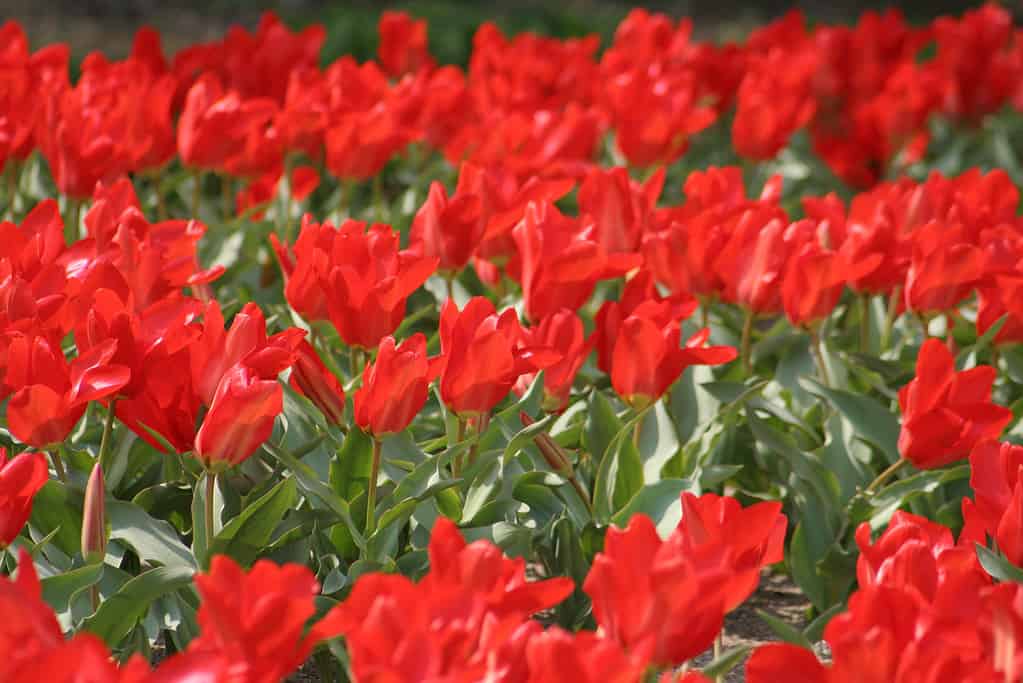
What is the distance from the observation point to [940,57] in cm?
587

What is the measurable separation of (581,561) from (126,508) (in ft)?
2.11

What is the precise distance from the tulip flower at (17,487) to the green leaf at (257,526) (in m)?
0.29

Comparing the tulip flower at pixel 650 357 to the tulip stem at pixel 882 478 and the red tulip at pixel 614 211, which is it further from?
the red tulip at pixel 614 211

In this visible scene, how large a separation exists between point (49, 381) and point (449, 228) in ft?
3.01

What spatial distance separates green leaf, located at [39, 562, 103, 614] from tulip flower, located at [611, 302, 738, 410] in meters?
0.79

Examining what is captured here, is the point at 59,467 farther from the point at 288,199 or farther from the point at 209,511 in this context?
the point at 288,199

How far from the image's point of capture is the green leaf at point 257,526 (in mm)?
1890

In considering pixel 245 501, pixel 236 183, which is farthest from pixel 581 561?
pixel 236 183

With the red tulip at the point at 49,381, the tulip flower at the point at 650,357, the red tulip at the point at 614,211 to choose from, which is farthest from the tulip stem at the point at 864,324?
the red tulip at the point at 49,381

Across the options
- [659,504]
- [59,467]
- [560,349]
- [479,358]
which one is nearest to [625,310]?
[560,349]

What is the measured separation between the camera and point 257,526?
6.27 feet

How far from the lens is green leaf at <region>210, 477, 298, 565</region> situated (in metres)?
1.89

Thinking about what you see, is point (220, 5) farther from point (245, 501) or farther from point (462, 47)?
point (245, 501)

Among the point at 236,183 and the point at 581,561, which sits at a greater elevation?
the point at 581,561
